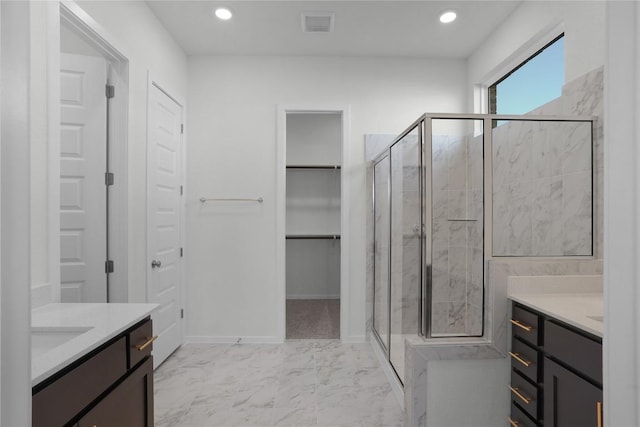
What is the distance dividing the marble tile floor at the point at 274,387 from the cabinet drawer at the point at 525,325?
92 cm

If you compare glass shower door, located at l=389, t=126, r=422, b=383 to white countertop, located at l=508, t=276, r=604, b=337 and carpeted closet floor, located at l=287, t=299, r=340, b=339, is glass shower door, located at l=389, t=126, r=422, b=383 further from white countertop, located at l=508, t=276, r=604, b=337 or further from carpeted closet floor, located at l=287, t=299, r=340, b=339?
→ carpeted closet floor, located at l=287, t=299, r=340, b=339

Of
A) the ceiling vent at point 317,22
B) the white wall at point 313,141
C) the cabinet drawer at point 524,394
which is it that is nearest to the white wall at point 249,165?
the ceiling vent at point 317,22

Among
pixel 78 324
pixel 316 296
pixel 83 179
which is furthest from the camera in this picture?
pixel 316 296

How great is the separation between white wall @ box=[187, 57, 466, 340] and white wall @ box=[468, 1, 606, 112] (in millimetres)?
702

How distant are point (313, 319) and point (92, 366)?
126 inches

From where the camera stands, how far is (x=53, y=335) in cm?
128

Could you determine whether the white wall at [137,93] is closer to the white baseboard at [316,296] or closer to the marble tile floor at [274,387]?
the marble tile floor at [274,387]

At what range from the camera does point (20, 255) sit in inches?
16.5

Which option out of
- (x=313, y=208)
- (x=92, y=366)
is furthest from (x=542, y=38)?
(x=313, y=208)


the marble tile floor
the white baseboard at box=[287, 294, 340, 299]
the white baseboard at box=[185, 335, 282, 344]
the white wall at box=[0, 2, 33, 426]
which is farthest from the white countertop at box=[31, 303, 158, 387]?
the white baseboard at box=[287, 294, 340, 299]

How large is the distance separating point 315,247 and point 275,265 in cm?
177

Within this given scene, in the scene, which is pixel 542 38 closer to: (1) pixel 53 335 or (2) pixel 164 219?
(2) pixel 164 219

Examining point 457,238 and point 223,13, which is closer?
point 457,238

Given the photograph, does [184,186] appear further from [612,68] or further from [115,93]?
[612,68]
